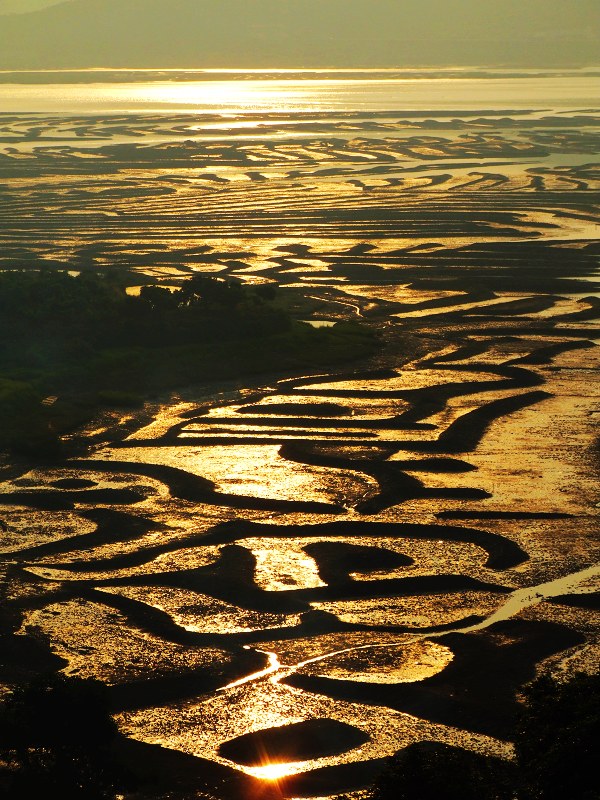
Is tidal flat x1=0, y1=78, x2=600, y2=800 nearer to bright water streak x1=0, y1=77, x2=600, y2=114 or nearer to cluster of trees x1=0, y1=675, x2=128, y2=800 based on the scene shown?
cluster of trees x1=0, y1=675, x2=128, y2=800

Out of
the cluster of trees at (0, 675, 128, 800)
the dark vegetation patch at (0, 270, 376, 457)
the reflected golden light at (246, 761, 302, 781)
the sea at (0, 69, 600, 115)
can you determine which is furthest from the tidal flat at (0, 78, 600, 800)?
the sea at (0, 69, 600, 115)

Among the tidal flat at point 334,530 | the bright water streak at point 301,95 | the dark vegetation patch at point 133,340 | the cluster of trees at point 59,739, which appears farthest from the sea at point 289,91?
the cluster of trees at point 59,739

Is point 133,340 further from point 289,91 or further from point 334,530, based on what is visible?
point 289,91

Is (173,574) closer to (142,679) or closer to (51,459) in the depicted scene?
(142,679)

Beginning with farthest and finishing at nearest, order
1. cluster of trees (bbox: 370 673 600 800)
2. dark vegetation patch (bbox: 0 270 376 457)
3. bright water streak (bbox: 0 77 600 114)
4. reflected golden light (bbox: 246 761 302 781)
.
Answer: bright water streak (bbox: 0 77 600 114), dark vegetation patch (bbox: 0 270 376 457), reflected golden light (bbox: 246 761 302 781), cluster of trees (bbox: 370 673 600 800)

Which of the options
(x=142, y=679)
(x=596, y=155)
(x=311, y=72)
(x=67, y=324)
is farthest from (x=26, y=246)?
(x=311, y=72)

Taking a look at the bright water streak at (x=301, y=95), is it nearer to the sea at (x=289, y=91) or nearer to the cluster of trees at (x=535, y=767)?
the sea at (x=289, y=91)
